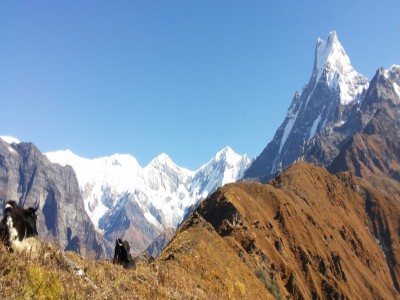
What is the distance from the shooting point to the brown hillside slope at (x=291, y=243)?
40.6 metres

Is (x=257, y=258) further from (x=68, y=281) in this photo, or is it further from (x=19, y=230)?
(x=68, y=281)

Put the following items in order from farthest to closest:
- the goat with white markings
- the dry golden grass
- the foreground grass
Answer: the dry golden grass
the goat with white markings
the foreground grass

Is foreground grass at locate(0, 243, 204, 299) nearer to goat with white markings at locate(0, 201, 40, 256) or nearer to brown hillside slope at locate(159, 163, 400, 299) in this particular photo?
goat with white markings at locate(0, 201, 40, 256)

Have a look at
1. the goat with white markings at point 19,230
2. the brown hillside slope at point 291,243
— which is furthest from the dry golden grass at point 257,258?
the goat with white markings at point 19,230

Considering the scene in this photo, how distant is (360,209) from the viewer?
19750 cm

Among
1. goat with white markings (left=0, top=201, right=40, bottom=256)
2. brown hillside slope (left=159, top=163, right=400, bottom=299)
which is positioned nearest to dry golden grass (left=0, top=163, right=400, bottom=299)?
brown hillside slope (left=159, top=163, right=400, bottom=299)

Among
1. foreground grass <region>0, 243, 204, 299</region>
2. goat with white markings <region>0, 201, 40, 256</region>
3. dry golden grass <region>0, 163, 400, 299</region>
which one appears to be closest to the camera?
foreground grass <region>0, 243, 204, 299</region>

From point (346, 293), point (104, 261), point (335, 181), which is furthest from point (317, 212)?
point (104, 261)

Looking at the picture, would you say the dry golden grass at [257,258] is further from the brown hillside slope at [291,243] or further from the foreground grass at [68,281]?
the brown hillside slope at [291,243]

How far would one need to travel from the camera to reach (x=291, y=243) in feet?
338

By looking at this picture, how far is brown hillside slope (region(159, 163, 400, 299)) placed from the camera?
40.6 meters

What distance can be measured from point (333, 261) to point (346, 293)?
38.4ft

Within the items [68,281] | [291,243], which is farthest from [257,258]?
[68,281]

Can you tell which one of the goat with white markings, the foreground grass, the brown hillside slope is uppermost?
the brown hillside slope
